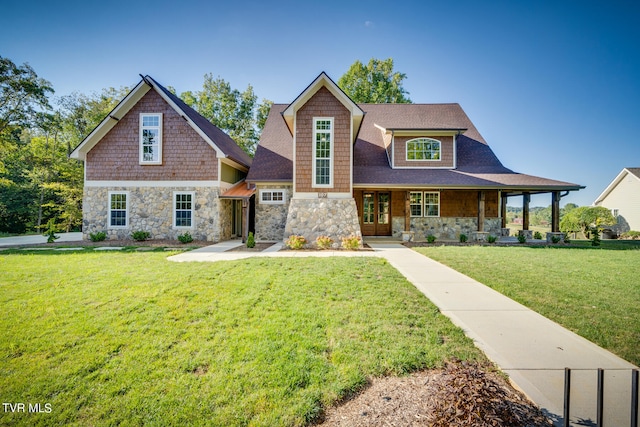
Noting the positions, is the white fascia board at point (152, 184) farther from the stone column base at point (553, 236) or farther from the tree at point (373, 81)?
the tree at point (373, 81)

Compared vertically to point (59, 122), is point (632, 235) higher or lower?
lower

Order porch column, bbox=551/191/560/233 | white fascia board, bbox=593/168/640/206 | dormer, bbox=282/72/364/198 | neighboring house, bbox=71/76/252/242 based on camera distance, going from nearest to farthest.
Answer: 1. dormer, bbox=282/72/364/198
2. neighboring house, bbox=71/76/252/242
3. porch column, bbox=551/191/560/233
4. white fascia board, bbox=593/168/640/206

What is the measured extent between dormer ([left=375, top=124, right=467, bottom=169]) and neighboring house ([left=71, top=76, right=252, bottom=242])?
8.56 m

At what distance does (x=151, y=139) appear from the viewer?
45.0ft

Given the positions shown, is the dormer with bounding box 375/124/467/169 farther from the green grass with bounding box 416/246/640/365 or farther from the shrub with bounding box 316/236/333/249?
the shrub with bounding box 316/236/333/249

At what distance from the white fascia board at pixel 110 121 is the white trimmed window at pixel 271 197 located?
24.6ft

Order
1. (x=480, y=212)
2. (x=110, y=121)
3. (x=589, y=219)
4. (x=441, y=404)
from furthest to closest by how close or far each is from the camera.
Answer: (x=589, y=219) < (x=480, y=212) < (x=110, y=121) < (x=441, y=404)

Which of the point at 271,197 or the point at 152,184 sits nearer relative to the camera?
the point at 152,184

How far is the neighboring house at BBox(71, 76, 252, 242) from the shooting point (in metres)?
13.6

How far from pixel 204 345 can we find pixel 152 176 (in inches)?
504

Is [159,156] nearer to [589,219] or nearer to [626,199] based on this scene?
[589,219]

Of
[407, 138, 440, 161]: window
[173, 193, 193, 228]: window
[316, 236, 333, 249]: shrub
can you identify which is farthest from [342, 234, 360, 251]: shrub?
[173, 193, 193, 228]: window

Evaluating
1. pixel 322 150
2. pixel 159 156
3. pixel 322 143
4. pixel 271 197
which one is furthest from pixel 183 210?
pixel 322 143

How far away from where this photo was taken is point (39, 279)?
6.16 metres
